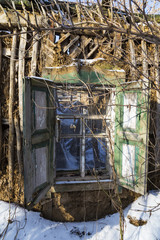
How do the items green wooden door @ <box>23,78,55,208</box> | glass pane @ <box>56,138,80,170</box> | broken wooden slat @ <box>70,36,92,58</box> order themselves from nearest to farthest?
green wooden door @ <box>23,78,55,208</box> → broken wooden slat @ <box>70,36,92,58</box> → glass pane @ <box>56,138,80,170</box>

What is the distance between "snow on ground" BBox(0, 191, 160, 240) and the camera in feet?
8.38

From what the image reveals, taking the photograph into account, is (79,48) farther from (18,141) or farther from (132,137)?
(18,141)

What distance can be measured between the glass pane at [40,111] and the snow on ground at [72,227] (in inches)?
56.2

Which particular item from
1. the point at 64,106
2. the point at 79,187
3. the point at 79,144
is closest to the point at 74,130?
the point at 64,106

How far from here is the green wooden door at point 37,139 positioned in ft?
6.41

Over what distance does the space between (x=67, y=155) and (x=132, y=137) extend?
1814 mm

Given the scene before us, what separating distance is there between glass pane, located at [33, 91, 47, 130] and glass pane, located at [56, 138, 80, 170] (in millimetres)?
1397

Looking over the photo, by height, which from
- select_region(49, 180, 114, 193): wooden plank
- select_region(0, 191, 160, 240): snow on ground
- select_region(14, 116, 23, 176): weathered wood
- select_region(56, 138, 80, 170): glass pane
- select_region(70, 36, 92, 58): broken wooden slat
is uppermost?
select_region(70, 36, 92, 58): broken wooden slat

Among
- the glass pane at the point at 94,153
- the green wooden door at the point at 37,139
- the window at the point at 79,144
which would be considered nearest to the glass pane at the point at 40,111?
the green wooden door at the point at 37,139

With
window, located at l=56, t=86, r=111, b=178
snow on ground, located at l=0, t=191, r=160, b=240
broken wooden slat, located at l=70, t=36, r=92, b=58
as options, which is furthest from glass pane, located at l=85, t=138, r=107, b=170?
broken wooden slat, located at l=70, t=36, r=92, b=58

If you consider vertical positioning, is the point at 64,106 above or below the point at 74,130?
above

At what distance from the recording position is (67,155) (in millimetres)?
3822

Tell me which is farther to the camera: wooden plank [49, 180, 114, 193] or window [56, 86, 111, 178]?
window [56, 86, 111, 178]

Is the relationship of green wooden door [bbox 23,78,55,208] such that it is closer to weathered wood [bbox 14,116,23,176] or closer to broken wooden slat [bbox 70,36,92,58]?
weathered wood [bbox 14,116,23,176]
